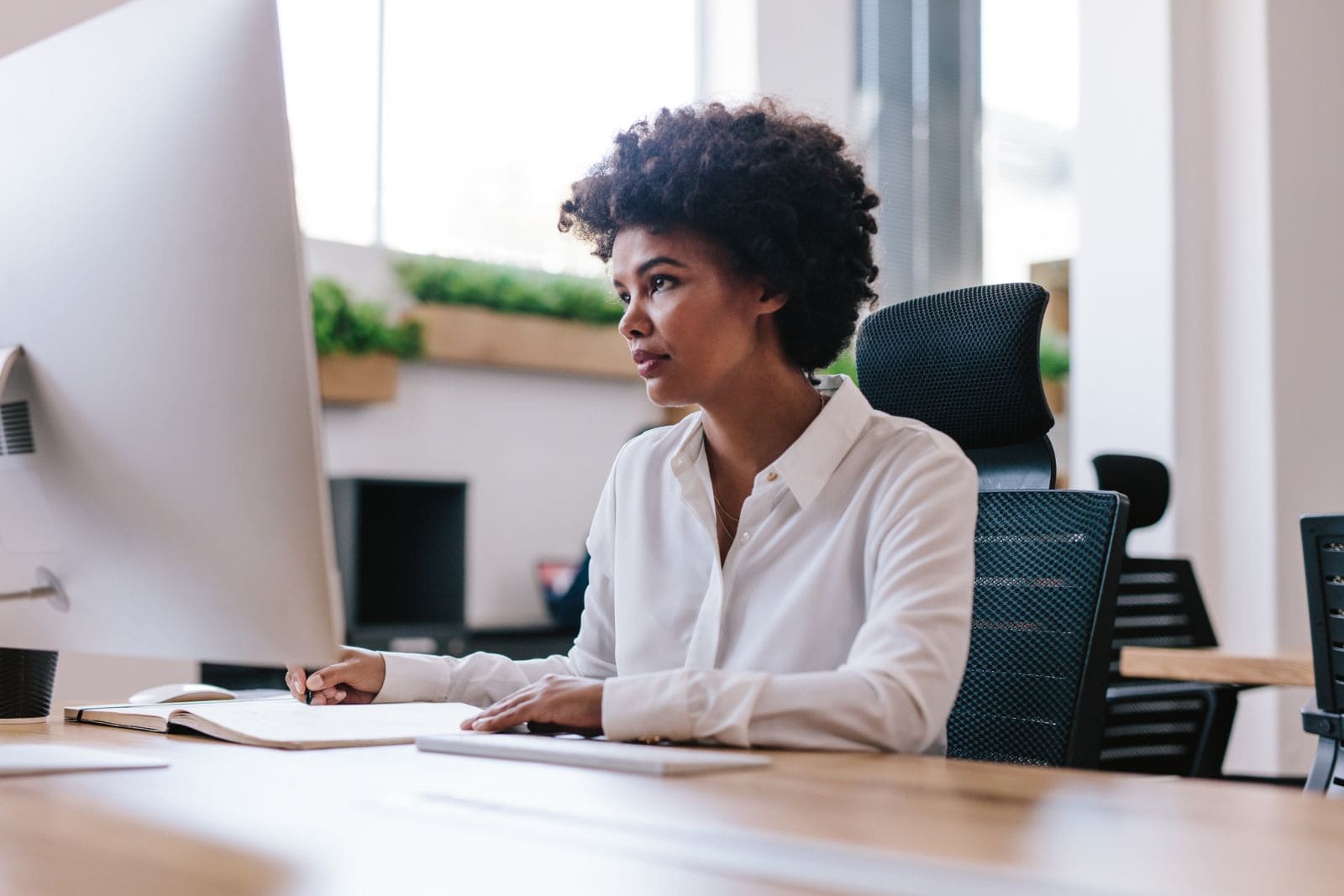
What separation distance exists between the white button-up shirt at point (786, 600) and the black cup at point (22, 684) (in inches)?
13.4

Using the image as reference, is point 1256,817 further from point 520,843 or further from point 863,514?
point 863,514

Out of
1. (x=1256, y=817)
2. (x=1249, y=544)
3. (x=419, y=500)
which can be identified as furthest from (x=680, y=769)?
(x=1249, y=544)

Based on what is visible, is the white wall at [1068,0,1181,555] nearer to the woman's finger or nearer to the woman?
the woman

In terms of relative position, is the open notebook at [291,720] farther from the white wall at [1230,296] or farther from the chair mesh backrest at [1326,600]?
the white wall at [1230,296]

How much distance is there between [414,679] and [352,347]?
9.69 ft

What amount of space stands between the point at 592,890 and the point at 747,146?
1.08m

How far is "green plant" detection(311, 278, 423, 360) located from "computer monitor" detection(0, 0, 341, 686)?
10.6 ft

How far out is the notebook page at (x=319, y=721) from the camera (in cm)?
110

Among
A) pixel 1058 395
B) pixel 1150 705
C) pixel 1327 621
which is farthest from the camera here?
pixel 1058 395

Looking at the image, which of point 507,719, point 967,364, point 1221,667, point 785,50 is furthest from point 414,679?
point 785,50

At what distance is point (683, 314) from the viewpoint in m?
1.54

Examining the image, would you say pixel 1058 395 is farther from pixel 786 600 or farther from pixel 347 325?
pixel 786 600

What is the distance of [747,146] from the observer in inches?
59.8

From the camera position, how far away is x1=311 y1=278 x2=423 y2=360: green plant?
13.6 feet
